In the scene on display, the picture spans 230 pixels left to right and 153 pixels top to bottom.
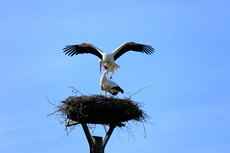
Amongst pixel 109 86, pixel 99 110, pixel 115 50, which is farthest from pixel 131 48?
pixel 99 110

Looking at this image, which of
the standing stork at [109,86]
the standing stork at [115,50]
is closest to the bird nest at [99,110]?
the standing stork at [109,86]

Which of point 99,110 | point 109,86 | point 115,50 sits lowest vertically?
point 99,110

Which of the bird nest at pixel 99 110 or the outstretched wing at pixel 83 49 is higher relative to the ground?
the outstretched wing at pixel 83 49

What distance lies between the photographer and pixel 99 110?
343 inches

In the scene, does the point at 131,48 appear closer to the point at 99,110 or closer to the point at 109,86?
the point at 109,86

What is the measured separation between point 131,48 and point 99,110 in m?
3.63

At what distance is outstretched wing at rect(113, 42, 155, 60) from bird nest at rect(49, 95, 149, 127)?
3032 millimetres

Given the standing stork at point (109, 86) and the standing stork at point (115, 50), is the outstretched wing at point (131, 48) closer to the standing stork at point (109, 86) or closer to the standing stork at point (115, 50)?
the standing stork at point (115, 50)

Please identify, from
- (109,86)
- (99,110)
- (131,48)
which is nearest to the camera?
(99,110)

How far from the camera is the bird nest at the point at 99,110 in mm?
8602

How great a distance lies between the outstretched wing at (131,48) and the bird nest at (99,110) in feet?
9.95

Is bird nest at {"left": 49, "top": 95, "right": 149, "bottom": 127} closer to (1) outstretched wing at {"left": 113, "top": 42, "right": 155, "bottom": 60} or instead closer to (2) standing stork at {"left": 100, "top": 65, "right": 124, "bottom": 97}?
(2) standing stork at {"left": 100, "top": 65, "right": 124, "bottom": 97}

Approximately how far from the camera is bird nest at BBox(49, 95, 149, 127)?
28.2ft

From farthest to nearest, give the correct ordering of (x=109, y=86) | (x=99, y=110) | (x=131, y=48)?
1. (x=131, y=48)
2. (x=109, y=86)
3. (x=99, y=110)
